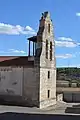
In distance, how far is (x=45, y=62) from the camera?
1593 inches

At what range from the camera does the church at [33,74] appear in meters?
38.4

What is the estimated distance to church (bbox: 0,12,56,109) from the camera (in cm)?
3844

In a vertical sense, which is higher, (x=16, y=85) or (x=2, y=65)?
(x=2, y=65)

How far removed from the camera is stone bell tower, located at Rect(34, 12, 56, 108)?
38684 mm

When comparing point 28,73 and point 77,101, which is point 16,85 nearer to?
point 28,73

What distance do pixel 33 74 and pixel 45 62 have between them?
2.92 m

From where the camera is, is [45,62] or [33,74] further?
[45,62]

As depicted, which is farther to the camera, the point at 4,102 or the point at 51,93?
the point at 51,93

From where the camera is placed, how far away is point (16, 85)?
128 ft

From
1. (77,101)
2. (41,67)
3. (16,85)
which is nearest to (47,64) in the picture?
(41,67)

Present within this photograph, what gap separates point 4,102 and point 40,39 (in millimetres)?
9143

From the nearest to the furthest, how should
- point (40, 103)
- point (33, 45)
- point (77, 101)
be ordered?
point (40, 103) < point (33, 45) < point (77, 101)

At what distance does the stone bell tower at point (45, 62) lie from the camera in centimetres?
3868

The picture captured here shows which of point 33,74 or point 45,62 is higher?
point 45,62
